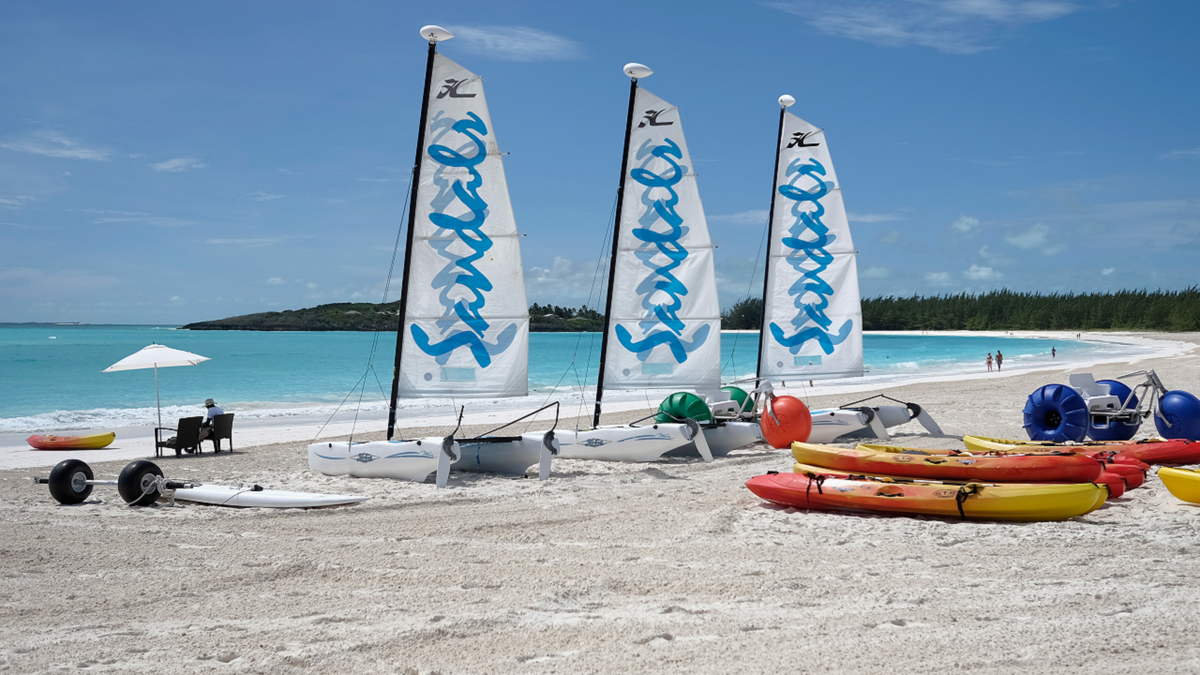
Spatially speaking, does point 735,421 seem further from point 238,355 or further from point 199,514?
point 238,355

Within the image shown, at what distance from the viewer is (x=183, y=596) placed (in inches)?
228

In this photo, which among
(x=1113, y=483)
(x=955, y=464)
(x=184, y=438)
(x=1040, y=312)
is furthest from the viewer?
(x=1040, y=312)

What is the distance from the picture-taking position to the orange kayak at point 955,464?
25.9 ft

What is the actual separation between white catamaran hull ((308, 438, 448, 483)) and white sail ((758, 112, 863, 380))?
253 inches

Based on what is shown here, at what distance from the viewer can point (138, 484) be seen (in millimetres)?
9086

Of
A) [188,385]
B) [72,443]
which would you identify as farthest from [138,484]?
[188,385]

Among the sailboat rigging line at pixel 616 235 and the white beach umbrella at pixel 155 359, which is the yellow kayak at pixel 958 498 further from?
the white beach umbrella at pixel 155 359

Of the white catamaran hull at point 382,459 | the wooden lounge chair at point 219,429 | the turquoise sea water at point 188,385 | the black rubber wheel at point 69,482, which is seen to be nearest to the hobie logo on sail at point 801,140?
the turquoise sea water at point 188,385

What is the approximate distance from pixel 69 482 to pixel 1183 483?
1143 centimetres

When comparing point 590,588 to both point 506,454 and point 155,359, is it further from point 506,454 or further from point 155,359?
point 155,359

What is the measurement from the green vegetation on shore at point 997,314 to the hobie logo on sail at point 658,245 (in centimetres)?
7712

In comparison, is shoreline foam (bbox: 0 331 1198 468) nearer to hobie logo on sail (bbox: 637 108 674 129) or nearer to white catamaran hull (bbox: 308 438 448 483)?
white catamaran hull (bbox: 308 438 448 483)

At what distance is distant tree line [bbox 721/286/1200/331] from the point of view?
310 ft

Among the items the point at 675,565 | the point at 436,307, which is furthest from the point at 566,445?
the point at 675,565
